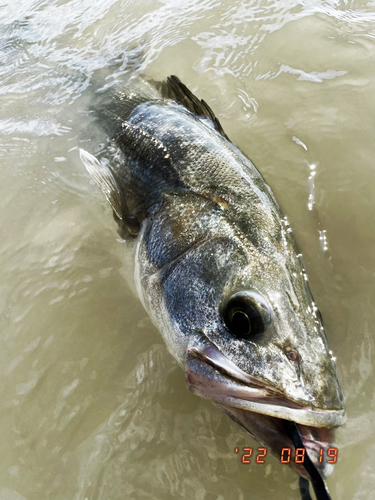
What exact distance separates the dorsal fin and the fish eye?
154 centimetres

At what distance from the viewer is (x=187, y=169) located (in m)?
2.50

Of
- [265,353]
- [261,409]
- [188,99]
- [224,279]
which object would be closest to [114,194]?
[188,99]

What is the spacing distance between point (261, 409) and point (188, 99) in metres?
2.50

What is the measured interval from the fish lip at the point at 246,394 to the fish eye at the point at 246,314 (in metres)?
0.15

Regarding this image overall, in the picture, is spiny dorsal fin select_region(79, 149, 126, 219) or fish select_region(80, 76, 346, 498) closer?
fish select_region(80, 76, 346, 498)

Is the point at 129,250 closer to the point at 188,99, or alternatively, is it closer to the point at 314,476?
the point at 188,99

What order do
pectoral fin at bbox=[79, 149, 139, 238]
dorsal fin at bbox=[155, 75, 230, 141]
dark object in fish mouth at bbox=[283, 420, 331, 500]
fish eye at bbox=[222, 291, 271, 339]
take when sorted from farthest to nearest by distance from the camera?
dorsal fin at bbox=[155, 75, 230, 141]
pectoral fin at bbox=[79, 149, 139, 238]
fish eye at bbox=[222, 291, 271, 339]
dark object in fish mouth at bbox=[283, 420, 331, 500]

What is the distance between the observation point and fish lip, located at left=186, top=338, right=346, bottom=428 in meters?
1.48

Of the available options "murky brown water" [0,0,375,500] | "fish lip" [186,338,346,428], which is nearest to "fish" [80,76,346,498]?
"fish lip" [186,338,346,428]

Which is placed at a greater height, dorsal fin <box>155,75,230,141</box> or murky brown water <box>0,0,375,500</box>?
dorsal fin <box>155,75,230,141</box>

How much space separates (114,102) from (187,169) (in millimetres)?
1710

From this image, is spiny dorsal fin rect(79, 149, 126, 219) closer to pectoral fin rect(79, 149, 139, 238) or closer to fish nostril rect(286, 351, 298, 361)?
pectoral fin rect(79, 149, 139, 238)

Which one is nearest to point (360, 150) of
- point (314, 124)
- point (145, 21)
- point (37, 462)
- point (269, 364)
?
point (314, 124)

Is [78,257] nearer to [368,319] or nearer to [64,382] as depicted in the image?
[64,382]
